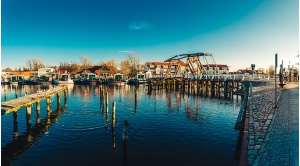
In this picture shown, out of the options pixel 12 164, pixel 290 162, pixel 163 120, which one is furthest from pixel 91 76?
pixel 290 162

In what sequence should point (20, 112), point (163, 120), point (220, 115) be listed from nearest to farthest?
point (163, 120) < point (220, 115) < point (20, 112)

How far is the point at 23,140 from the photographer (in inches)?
641

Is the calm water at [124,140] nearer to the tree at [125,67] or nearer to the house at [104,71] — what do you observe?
the house at [104,71]

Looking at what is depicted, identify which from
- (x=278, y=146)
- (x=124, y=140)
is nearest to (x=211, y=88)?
(x=124, y=140)

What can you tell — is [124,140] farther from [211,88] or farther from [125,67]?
[125,67]

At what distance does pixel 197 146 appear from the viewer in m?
14.8

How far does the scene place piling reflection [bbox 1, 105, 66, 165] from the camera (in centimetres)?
1341

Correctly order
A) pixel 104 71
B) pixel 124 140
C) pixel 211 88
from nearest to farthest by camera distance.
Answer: pixel 124 140, pixel 211 88, pixel 104 71

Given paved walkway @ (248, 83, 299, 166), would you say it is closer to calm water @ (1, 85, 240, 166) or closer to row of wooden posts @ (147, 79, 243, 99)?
calm water @ (1, 85, 240, 166)

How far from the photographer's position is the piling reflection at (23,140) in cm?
1341

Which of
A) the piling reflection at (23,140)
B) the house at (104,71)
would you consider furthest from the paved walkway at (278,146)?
the house at (104,71)

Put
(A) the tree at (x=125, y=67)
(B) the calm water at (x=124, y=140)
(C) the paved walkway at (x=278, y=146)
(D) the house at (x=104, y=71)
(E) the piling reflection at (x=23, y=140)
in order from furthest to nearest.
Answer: (A) the tree at (x=125, y=67)
(D) the house at (x=104, y=71)
(E) the piling reflection at (x=23, y=140)
(B) the calm water at (x=124, y=140)
(C) the paved walkway at (x=278, y=146)

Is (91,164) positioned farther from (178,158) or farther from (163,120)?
(163,120)

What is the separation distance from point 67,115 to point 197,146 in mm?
16411
